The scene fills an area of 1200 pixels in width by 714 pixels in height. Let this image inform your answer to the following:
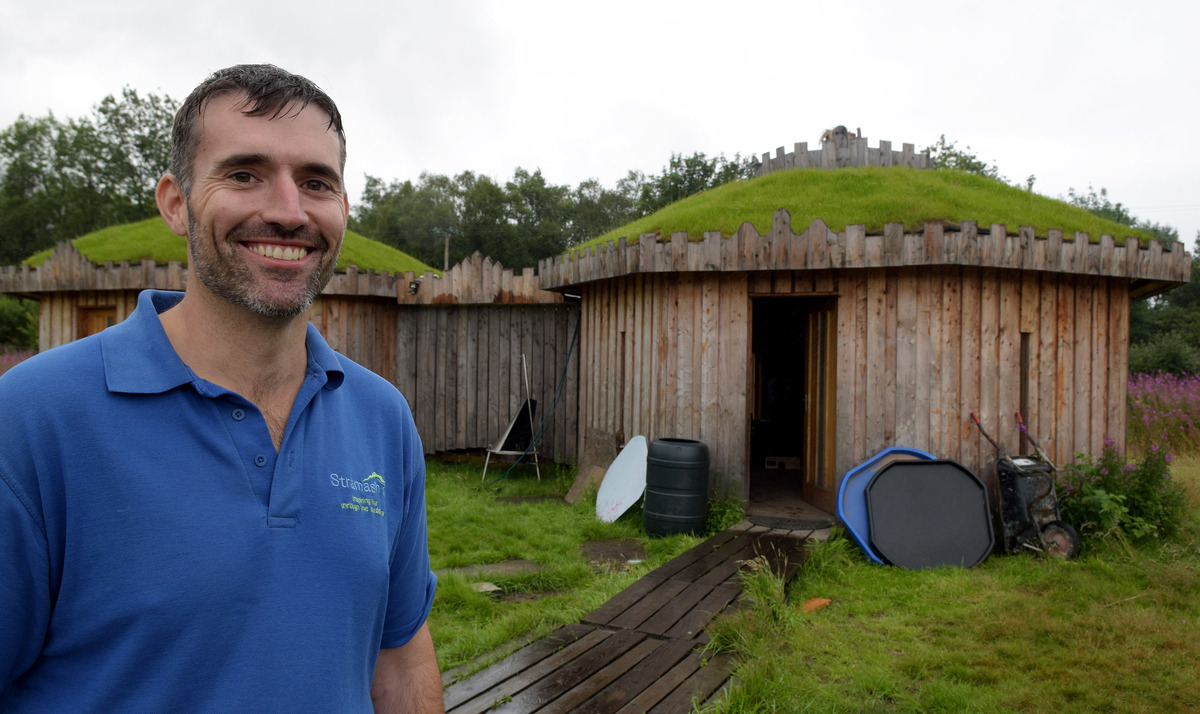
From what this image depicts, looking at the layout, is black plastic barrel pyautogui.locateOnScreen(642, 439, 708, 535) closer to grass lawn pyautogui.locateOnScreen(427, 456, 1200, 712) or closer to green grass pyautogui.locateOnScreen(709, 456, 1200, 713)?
grass lawn pyautogui.locateOnScreen(427, 456, 1200, 712)

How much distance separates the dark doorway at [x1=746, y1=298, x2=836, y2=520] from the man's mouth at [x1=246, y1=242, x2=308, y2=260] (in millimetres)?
7046

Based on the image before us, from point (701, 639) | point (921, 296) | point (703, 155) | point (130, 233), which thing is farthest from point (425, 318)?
point (703, 155)

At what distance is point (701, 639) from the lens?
4.68 meters

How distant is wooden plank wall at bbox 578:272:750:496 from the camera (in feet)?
26.0

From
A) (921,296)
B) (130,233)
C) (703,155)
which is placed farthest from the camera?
(703,155)

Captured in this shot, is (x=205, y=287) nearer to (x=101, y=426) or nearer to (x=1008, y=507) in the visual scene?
(x=101, y=426)

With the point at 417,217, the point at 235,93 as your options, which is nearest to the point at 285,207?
the point at 235,93

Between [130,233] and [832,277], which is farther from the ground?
[130,233]

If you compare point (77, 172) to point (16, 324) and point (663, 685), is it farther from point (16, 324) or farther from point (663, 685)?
point (663, 685)

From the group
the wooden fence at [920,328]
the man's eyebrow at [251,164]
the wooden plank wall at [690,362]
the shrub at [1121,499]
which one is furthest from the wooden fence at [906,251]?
the man's eyebrow at [251,164]

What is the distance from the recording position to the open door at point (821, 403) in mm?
7965

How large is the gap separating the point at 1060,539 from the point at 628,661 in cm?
466

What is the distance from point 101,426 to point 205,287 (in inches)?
13.1

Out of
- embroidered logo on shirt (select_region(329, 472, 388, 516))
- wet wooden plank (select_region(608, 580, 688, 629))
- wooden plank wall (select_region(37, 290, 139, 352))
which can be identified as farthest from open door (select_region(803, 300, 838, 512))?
wooden plank wall (select_region(37, 290, 139, 352))
